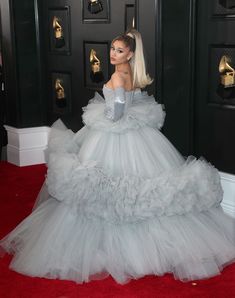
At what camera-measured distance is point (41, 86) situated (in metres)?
5.21

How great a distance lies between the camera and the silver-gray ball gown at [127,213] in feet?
9.38

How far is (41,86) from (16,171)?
87cm

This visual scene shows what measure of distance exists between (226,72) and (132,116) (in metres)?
0.81

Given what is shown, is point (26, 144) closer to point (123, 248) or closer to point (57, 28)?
point (57, 28)

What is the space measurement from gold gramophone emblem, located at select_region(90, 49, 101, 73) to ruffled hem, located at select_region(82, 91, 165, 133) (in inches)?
50.1

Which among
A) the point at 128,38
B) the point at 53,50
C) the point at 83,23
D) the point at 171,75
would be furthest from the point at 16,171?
the point at 128,38

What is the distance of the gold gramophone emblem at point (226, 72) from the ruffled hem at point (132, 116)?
56 centimetres

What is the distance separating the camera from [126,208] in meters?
2.86

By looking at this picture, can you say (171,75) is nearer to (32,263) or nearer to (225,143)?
(225,143)

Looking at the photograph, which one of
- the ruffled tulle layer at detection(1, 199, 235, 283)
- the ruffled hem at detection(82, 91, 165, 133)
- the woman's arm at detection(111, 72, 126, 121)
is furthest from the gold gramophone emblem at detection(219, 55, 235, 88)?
the ruffled tulle layer at detection(1, 199, 235, 283)

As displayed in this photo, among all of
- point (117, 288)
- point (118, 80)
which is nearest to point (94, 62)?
point (118, 80)

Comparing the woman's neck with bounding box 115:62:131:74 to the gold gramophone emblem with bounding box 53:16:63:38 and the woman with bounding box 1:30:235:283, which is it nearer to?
the woman with bounding box 1:30:235:283

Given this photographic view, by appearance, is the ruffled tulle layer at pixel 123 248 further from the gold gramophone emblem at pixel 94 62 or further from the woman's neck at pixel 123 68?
the gold gramophone emblem at pixel 94 62

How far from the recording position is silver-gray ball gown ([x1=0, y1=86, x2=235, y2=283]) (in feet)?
9.38
